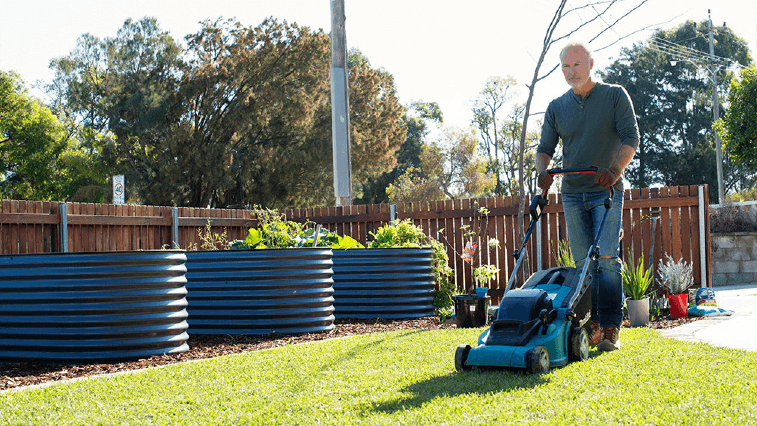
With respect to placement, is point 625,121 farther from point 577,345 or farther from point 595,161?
point 577,345

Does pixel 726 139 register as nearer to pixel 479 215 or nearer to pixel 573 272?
pixel 479 215

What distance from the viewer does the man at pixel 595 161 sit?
417 cm

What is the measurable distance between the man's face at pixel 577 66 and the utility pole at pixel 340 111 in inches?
238

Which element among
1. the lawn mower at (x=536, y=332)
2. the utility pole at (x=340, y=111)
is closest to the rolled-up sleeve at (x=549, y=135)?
the lawn mower at (x=536, y=332)

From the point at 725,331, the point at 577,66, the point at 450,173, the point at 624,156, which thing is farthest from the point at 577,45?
the point at 450,173

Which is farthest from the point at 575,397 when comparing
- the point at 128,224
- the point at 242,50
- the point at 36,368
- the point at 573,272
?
the point at 242,50

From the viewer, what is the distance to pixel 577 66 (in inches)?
165

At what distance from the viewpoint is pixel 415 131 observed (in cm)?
4662

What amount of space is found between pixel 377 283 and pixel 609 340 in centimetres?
322

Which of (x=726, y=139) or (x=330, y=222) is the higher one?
(x=726, y=139)

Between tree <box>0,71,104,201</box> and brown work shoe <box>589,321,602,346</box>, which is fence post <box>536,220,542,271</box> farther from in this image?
tree <box>0,71,104,201</box>

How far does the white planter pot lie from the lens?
19.5ft

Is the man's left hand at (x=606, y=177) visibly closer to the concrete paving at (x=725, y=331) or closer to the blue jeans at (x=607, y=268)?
the blue jeans at (x=607, y=268)

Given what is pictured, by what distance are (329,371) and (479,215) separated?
5.85 meters
